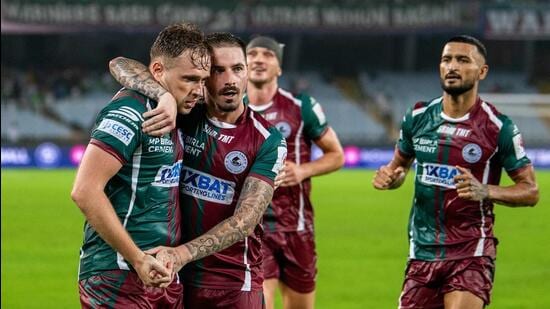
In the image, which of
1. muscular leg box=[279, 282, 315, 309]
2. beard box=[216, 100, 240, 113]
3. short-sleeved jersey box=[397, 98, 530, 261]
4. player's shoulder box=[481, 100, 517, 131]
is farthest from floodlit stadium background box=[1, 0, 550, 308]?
beard box=[216, 100, 240, 113]

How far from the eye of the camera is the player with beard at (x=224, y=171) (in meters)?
5.43

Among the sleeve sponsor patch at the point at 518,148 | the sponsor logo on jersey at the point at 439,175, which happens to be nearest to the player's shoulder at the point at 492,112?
the sleeve sponsor patch at the point at 518,148

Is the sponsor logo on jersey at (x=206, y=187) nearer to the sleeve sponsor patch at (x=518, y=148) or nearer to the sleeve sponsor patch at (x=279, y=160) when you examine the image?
the sleeve sponsor patch at (x=279, y=160)

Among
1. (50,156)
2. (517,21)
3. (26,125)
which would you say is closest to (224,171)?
(50,156)

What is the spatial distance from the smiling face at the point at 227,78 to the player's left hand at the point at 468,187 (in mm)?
1632

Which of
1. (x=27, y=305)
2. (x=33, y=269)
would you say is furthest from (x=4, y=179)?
(x=27, y=305)

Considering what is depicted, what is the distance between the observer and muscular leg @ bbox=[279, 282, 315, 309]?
816cm

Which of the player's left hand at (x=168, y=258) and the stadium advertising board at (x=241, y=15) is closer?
the player's left hand at (x=168, y=258)

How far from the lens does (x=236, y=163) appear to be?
5594 mm

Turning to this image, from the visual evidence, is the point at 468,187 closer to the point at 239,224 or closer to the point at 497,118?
the point at 497,118

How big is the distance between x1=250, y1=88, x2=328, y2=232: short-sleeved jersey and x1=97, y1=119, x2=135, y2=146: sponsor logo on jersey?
3.40 meters

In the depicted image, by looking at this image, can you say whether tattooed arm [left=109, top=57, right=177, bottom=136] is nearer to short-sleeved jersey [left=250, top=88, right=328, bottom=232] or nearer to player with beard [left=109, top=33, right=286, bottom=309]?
player with beard [left=109, top=33, right=286, bottom=309]

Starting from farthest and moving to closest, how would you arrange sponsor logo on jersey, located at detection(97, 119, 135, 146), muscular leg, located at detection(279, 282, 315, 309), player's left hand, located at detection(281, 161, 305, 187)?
muscular leg, located at detection(279, 282, 315, 309), player's left hand, located at detection(281, 161, 305, 187), sponsor logo on jersey, located at detection(97, 119, 135, 146)

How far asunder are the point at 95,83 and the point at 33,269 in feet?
78.7
